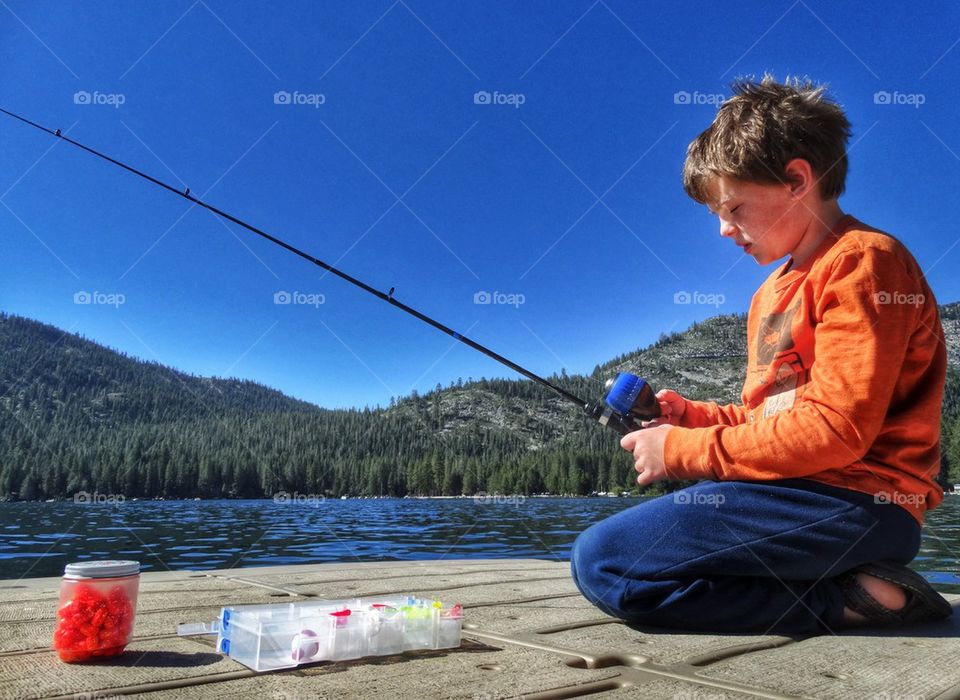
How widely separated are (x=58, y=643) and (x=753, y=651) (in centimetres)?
199

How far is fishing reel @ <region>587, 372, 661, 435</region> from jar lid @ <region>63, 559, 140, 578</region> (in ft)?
6.14

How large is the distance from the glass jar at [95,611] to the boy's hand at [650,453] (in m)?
1.65

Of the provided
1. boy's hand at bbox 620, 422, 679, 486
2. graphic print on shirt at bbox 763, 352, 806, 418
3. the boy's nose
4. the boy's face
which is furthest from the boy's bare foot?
the boy's nose

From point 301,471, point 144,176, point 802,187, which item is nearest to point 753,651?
point 802,187

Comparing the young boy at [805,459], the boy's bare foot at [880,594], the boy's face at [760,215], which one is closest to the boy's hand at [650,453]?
the young boy at [805,459]

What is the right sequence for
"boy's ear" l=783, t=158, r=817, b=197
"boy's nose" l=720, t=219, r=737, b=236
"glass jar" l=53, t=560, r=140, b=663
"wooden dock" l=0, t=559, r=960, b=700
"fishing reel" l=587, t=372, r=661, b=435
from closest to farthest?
"wooden dock" l=0, t=559, r=960, b=700 → "glass jar" l=53, t=560, r=140, b=663 → "boy's ear" l=783, t=158, r=817, b=197 → "boy's nose" l=720, t=219, r=737, b=236 → "fishing reel" l=587, t=372, r=661, b=435

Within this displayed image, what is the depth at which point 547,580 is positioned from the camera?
159 inches

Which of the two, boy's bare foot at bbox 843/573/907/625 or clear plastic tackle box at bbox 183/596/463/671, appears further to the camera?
boy's bare foot at bbox 843/573/907/625

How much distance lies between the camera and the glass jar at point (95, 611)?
1.81 metres

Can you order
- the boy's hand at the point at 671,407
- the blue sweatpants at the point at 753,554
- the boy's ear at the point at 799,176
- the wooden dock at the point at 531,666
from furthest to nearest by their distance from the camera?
the boy's hand at the point at 671,407 < the boy's ear at the point at 799,176 < the blue sweatpants at the point at 753,554 < the wooden dock at the point at 531,666

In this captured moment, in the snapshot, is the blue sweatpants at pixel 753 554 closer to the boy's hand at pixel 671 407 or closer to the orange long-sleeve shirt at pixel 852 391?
the orange long-sleeve shirt at pixel 852 391

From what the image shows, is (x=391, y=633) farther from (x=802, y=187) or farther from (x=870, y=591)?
(x=802, y=187)

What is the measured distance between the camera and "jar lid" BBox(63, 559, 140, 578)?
74.0 inches

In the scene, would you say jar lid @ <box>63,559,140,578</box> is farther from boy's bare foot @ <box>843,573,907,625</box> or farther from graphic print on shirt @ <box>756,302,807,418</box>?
boy's bare foot @ <box>843,573,907,625</box>
